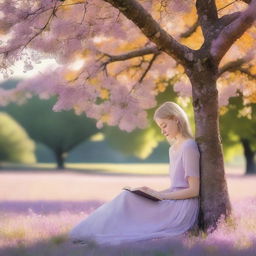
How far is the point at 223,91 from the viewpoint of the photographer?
1145 centimetres

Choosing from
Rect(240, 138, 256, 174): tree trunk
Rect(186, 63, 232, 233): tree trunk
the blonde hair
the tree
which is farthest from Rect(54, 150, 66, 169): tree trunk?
the blonde hair

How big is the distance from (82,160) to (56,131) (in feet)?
144

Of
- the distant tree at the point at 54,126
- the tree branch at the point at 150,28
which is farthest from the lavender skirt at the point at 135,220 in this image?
the distant tree at the point at 54,126

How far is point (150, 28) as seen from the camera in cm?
777

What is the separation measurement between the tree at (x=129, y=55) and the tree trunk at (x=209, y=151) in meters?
0.02

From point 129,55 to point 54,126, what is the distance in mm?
46171

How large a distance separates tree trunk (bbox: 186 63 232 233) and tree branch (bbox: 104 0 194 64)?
0.97ft

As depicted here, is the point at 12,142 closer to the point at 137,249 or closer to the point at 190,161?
the point at 190,161

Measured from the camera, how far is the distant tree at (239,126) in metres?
27.1

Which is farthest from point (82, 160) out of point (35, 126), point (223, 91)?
point (223, 91)

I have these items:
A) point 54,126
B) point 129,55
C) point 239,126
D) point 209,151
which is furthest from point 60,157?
point 209,151

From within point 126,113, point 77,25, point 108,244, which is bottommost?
point 108,244

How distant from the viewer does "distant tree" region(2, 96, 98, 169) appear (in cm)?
5478

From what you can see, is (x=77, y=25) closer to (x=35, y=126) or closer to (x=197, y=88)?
(x=197, y=88)
